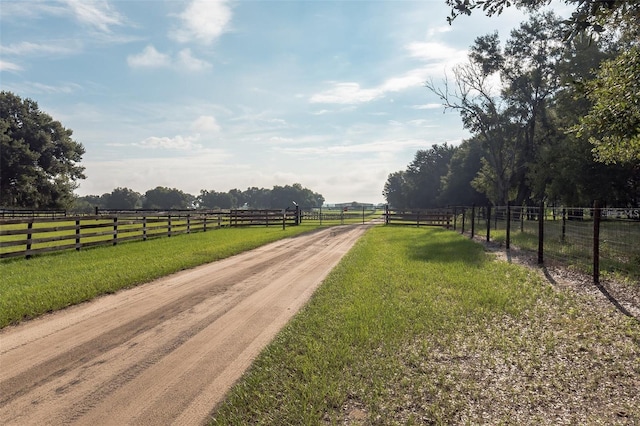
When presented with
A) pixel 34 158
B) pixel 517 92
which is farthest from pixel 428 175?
pixel 34 158

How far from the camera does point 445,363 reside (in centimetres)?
430

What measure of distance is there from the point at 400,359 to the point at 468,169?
5764cm

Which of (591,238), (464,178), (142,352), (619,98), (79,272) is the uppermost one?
(464,178)

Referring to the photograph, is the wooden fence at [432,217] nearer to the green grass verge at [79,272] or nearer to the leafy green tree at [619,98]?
the green grass verge at [79,272]

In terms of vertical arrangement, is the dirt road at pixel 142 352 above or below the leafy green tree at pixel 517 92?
below

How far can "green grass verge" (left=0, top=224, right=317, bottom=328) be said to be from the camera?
6926mm

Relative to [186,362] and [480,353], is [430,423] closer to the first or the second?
[480,353]

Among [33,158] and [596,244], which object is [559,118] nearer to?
[596,244]

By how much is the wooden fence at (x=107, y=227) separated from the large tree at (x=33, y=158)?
14307 millimetres

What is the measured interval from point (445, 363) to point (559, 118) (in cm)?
3464

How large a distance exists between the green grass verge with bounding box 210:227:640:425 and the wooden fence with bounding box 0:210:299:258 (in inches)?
426

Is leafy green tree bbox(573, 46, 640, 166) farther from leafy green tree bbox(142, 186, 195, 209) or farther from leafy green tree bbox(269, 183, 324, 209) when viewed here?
leafy green tree bbox(269, 183, 324, 209)

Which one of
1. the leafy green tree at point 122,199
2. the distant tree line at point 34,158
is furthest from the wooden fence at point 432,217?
the leafy green tree at point 122,199

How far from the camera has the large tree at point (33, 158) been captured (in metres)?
40.6
